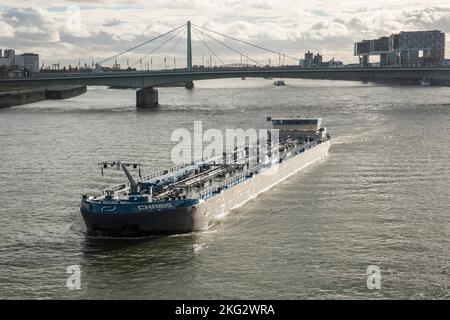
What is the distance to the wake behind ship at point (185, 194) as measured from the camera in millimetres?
25062

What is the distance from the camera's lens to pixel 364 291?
19875mm

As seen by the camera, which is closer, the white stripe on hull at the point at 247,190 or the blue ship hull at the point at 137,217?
the blue ship hull at the point at 137,217

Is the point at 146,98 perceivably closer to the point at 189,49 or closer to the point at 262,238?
the point at 189,49

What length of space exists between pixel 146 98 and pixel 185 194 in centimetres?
7040

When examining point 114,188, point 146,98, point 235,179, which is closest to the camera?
point 114,188

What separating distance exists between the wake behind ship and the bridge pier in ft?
187

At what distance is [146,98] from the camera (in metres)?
96.8

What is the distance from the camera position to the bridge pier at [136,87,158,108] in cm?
9644

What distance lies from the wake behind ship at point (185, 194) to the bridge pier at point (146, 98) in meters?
56.9

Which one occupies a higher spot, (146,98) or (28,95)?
(28,95)

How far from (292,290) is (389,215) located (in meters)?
9.73

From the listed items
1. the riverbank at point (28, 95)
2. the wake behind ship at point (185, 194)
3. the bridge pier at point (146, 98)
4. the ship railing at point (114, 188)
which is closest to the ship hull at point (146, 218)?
the wake behind ship at point (185, 194)

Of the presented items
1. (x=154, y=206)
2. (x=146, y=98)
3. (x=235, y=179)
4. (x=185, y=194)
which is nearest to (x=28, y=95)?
(x=146, y=98)

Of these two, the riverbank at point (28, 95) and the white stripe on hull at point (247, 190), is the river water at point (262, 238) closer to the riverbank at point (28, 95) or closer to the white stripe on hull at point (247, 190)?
the white stripe on hull at point (247, 190)
